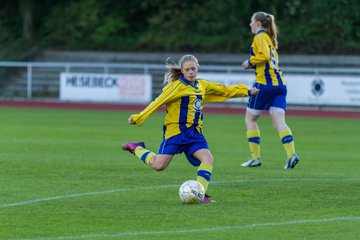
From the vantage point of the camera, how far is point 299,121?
991 inches

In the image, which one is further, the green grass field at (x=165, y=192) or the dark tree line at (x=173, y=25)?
the dark tree line at (x=173, y=25)

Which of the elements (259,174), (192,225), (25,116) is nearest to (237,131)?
(25,116)

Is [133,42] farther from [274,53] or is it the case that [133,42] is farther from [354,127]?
[274,53]

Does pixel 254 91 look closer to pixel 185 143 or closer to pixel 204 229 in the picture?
pixel 185 143

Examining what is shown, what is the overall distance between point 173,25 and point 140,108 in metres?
10.2

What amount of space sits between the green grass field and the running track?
888 centimetres

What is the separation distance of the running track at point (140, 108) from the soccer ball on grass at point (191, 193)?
18.3m

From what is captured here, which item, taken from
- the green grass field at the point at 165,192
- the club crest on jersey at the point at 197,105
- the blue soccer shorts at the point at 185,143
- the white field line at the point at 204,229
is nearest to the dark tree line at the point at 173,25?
the green grass field at the point at 165,192

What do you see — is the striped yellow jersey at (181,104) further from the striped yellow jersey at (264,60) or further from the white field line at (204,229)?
the striped yellow jersey at (264,60)

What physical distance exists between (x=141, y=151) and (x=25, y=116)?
15760mm

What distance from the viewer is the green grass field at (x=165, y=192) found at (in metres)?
8.13

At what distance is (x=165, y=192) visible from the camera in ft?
34.8

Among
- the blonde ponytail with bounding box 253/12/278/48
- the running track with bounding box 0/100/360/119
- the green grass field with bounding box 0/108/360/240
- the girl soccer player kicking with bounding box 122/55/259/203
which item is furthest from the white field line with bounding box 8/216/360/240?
the running track with bounding box 0/100/360/119

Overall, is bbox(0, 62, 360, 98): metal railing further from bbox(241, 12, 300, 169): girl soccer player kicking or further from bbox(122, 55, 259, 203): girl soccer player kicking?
bbox(122, 55, 259, 203): girl soccer player kicking
